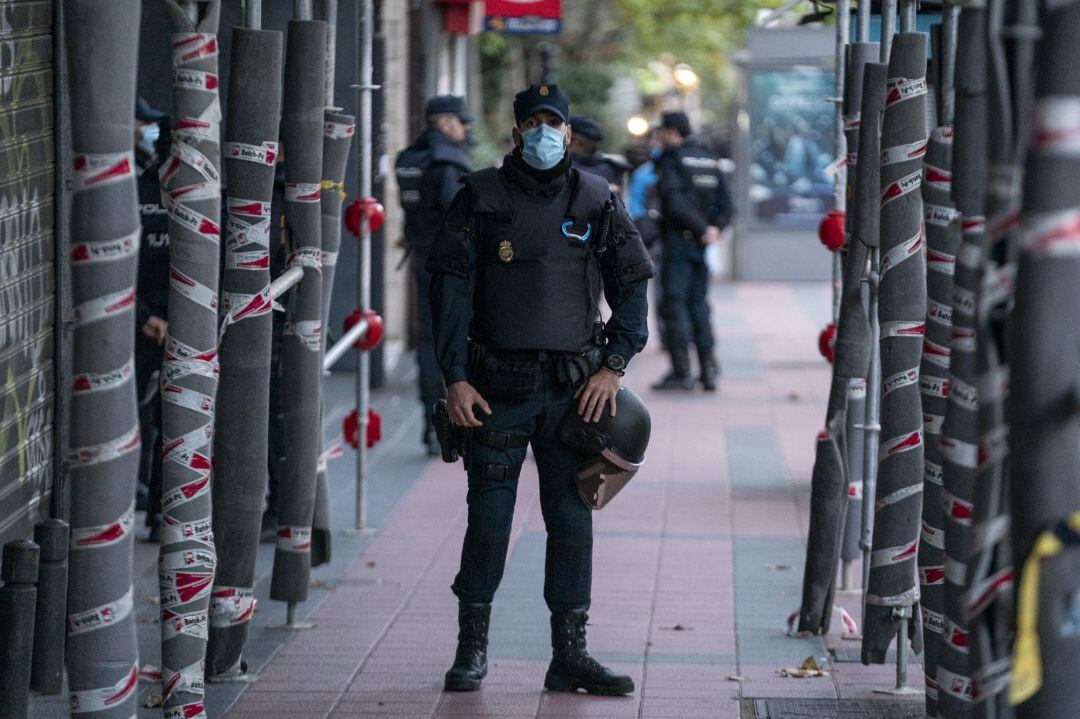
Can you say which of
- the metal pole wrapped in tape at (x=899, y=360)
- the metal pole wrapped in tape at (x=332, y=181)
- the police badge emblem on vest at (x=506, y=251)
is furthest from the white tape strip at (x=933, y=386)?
the metal pole wrapped in tape at (x=332, y=181)

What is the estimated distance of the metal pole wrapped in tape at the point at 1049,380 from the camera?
2.72 m

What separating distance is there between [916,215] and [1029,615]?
2.90 metres

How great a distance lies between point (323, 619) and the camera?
694cm

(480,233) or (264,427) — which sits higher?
(480,233)

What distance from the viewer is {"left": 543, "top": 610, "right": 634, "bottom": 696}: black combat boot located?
5.85 m

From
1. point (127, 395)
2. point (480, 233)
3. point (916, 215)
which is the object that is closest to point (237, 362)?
point (480, 233)

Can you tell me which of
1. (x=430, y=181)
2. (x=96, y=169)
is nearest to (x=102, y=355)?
(x=96, y=169)

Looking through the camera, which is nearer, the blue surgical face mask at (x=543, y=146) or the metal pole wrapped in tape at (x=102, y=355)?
the metal pole wrapped in tape at (x=102, y=355)

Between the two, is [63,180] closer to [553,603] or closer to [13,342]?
[13,342]

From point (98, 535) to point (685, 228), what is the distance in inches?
400

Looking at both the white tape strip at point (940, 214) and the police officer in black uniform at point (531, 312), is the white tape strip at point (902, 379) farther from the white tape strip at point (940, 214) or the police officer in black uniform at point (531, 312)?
the white tape strip at point (940, 214)

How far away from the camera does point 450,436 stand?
227 inches

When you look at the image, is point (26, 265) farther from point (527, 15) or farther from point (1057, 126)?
point (527, 15)

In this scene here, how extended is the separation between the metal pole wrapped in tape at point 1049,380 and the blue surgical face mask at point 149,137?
5.82 metres
